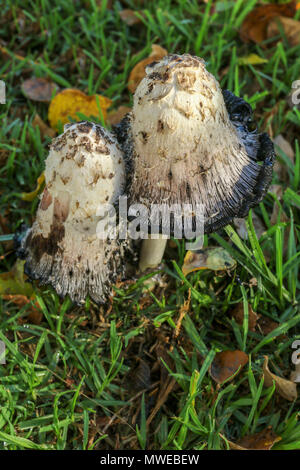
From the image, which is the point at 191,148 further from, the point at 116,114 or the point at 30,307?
the point at 116,114

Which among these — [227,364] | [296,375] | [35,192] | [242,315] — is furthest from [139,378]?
[35,192]

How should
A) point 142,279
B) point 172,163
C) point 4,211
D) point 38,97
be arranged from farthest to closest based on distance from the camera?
point 38,97 → point 4,211 → point 142,279 → point 172,163

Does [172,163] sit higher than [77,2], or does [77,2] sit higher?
[77,2]

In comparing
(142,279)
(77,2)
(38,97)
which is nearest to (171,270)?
(142,279)

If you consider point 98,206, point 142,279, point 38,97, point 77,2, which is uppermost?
point 77,2

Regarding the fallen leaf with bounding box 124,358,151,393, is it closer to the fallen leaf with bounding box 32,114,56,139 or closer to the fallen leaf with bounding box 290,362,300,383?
the fallen leaf with bounding box 290,362,300,383

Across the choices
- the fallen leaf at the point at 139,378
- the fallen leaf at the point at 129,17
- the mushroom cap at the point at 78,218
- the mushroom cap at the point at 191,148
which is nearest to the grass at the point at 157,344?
the fallen leaf at the point at 139,378
